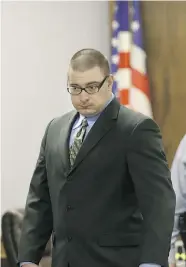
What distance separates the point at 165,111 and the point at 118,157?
7.76ft

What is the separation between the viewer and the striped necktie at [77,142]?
220 centimetres

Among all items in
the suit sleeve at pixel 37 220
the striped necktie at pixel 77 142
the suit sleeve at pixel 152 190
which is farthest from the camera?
the suit sleeve at pixel 37 220

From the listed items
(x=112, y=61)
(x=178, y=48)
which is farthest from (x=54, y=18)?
(x=178, y=48)

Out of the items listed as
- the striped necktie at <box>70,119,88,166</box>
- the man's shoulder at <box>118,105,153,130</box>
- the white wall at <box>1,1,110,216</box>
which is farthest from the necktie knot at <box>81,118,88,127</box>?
the white wall at <box>1,1,110,216</box>

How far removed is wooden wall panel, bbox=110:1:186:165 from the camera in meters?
4.36

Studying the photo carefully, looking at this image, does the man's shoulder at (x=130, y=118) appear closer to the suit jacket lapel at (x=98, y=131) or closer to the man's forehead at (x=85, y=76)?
the suit jacket lapel at (x=98, y=131)

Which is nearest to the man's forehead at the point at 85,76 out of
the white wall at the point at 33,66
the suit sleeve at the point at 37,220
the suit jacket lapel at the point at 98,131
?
the suit jacket lapel at the point at 98,131

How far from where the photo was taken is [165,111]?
445 cm

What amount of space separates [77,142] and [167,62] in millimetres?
2312

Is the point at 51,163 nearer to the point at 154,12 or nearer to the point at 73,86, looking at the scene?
the point at 73,86

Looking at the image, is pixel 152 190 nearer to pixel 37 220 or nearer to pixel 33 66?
pixel 37 220

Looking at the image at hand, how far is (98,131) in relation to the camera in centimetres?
217

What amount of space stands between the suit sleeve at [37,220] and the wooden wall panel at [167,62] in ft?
7.20

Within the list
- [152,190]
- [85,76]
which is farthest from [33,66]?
[152,190]
